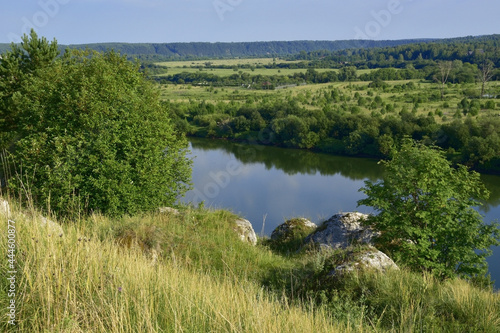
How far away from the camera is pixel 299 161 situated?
5362cm

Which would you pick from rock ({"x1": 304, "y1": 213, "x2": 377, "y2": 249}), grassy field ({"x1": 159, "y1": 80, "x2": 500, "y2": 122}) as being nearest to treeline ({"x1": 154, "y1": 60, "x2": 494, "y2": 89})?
grassy field ({"x1": 159, "y1": 80, "x2": 500, "y2": 122})

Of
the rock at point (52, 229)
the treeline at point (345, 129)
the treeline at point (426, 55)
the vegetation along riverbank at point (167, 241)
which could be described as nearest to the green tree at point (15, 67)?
the vegetation along riverbank at point (167, 241)

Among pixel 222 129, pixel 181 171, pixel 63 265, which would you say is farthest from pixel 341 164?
pixel 63 265

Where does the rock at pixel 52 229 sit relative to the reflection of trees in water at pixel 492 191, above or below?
above

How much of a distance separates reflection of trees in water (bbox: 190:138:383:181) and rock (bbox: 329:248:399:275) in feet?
129

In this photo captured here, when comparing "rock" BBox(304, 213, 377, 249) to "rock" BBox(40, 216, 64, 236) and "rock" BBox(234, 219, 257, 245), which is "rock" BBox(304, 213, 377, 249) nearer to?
"rock" BBox(234, 219, 257, 245)

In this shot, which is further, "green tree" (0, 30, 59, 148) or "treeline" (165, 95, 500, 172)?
"treeline" (165, 95, 500, 172)

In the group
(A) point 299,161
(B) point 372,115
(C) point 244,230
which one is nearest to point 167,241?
(C) point 244,230

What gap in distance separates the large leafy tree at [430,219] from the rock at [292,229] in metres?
3.13

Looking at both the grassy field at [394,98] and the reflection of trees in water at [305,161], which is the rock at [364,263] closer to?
the reflection of trees in water at [305,161]

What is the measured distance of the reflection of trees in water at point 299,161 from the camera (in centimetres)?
4793

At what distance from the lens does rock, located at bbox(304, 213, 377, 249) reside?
11.2 metres

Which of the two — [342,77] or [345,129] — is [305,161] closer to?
[345,129]

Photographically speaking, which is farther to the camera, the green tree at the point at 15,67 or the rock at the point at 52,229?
the green tree at the point at 15,67
